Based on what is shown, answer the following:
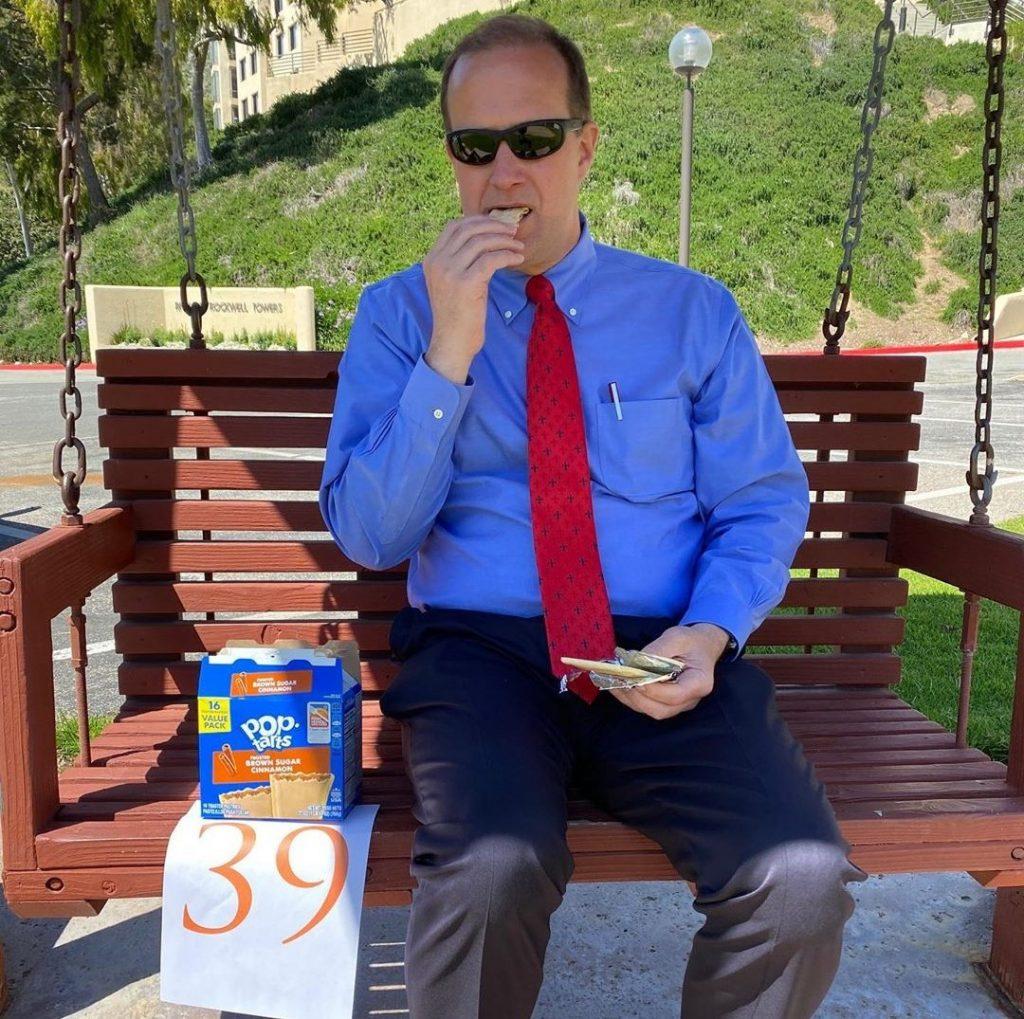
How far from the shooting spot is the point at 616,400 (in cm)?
213

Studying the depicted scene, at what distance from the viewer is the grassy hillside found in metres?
26.7

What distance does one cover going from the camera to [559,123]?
2.10 metres

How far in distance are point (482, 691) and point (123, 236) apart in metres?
33.7

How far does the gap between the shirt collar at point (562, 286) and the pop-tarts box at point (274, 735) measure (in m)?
0.82

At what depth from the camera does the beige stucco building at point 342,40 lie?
133ft

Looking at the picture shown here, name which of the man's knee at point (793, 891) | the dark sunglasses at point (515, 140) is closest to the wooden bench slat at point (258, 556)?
the dark sunglasses at point (515, 140)

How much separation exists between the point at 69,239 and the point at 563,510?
3.96ft

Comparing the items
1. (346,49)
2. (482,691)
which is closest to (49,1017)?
(482,691)

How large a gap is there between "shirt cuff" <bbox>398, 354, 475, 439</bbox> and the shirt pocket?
35cm

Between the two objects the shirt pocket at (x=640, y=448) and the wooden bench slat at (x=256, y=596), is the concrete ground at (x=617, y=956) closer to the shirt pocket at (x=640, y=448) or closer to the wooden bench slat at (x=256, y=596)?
the wooden bench slat at (x=256, y=596)

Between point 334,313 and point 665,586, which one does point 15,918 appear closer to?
point 665,586

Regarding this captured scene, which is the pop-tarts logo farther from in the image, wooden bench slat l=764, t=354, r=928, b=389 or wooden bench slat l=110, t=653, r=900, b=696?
wooden bench slat l=764, t=354, r=928, b=389

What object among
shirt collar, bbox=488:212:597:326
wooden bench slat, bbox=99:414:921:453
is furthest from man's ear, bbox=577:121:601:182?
wooden bench slat, bbox=99:414:921:453

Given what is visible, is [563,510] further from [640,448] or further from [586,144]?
[586,144]
